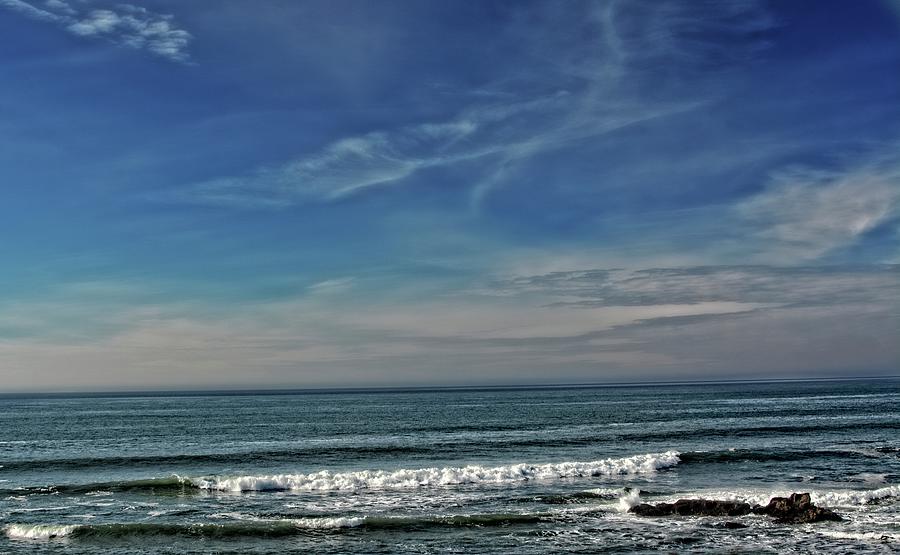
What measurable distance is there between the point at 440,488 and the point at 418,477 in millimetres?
2318

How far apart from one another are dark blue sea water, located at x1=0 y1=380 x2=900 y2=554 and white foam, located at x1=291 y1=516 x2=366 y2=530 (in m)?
0.06

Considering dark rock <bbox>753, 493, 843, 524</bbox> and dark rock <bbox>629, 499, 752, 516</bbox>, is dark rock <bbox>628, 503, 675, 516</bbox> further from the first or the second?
dark rock <bbox>753, 493, 843, 524</bbox>

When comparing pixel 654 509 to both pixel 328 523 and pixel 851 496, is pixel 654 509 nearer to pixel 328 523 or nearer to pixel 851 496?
pixel 851 496

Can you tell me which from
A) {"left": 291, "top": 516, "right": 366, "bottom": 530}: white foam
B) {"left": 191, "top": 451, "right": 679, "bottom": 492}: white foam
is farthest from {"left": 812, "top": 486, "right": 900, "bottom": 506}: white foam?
{"left": 291, "top": 516, "right": 366, "bottom": 530}: white foam

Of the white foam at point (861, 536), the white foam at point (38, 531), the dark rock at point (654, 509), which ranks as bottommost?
the white foam at point (861, 536)

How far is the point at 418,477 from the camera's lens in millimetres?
38844

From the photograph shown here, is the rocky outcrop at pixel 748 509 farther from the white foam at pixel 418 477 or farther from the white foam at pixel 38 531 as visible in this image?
Result: the white foam at pixel 38 531

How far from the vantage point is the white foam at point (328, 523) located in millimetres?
28469

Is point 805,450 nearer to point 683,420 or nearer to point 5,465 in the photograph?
point 683,420

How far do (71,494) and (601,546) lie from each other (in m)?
27.8

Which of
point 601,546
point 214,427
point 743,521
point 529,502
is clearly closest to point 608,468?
point 529,502

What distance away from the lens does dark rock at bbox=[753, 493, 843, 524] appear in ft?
92.1

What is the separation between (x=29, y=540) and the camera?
2733 centimetres

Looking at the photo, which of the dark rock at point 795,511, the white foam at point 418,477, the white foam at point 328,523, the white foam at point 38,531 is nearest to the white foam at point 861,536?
the dark rock at point 795,511
